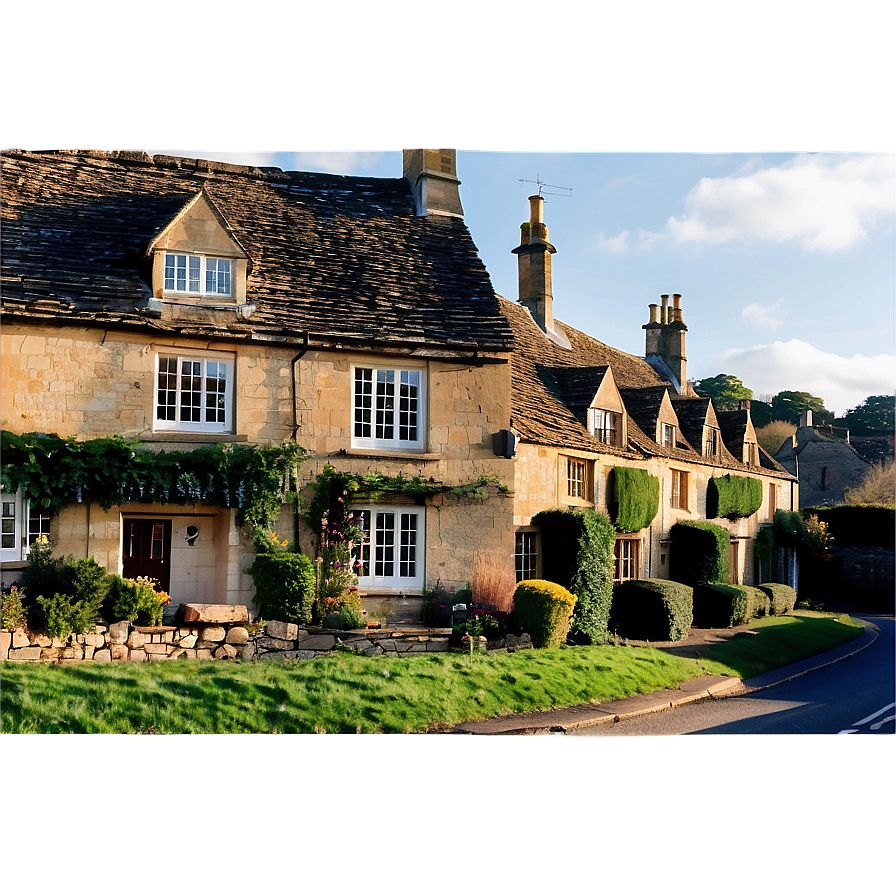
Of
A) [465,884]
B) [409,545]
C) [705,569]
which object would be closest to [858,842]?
[465,884]

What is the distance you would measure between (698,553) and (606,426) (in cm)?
320

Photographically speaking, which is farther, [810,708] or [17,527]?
[810,708]

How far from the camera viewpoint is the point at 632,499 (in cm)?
1761

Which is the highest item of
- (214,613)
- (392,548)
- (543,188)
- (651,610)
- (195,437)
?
(543,188)

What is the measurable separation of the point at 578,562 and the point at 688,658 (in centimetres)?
235

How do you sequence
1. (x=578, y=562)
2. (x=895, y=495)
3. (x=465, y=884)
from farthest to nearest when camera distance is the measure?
1. (x=578, y=562)
2. (x=895, y=495)
3. (x=465, y=884)

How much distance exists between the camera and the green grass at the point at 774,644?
13.4 metres

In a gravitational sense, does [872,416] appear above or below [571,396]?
below

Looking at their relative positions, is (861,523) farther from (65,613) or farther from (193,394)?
(65,613)

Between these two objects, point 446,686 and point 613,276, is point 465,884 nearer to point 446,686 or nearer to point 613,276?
point 446,686

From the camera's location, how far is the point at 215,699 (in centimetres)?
1000

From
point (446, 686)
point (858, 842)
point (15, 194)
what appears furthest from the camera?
point (15, 194)

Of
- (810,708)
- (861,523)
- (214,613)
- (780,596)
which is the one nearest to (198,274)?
(214,613)

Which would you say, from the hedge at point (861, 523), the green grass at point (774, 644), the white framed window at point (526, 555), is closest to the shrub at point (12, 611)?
the white framed window at point (526, 555)
